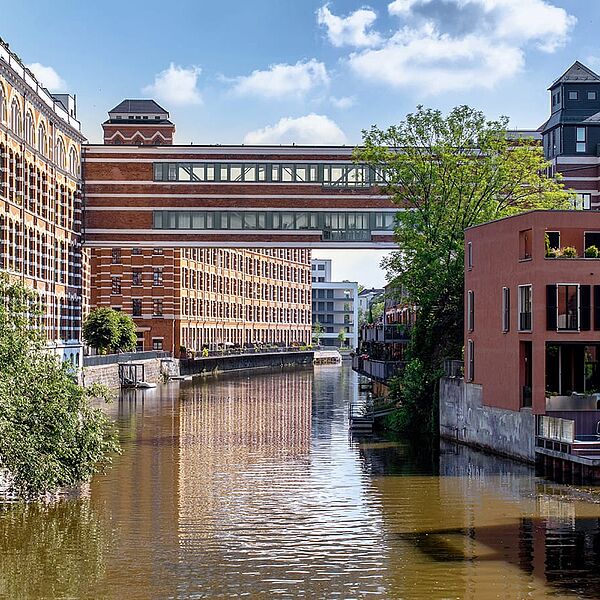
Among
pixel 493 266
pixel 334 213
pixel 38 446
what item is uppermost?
pixel 334 213

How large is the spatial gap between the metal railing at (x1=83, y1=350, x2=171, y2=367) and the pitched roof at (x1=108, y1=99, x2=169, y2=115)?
3498 cm

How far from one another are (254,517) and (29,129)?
149 ft

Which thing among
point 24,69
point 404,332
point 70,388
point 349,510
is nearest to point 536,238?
point 349,510

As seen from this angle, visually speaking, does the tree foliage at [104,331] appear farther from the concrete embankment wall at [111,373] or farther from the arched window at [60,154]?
the arched window at [60,154]

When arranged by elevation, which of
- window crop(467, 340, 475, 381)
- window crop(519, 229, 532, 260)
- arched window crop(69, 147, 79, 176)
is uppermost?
arched window crop(69, 147, 79, 176)

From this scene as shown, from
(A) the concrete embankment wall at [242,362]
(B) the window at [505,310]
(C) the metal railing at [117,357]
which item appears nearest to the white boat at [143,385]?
(C) the metal railing at [117,357]

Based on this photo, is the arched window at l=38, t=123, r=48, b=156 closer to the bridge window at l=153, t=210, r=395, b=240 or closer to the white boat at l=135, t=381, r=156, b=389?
the bridge window at l=153, t=210, r=395, b=240

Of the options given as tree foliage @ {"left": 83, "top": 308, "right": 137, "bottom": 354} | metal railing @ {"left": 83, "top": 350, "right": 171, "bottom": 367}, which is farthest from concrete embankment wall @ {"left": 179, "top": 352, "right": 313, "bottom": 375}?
tree foliage @ {"left": 83, "top": 308, "right": 137, "bottom": 354}

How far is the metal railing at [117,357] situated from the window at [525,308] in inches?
1782

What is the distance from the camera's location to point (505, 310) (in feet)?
152

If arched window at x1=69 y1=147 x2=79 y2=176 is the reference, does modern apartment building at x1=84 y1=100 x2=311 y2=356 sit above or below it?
below

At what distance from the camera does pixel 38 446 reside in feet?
106

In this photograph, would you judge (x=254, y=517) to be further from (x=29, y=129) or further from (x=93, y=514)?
(x=29, y=129)

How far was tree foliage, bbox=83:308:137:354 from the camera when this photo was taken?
Answer: 9556 cm
